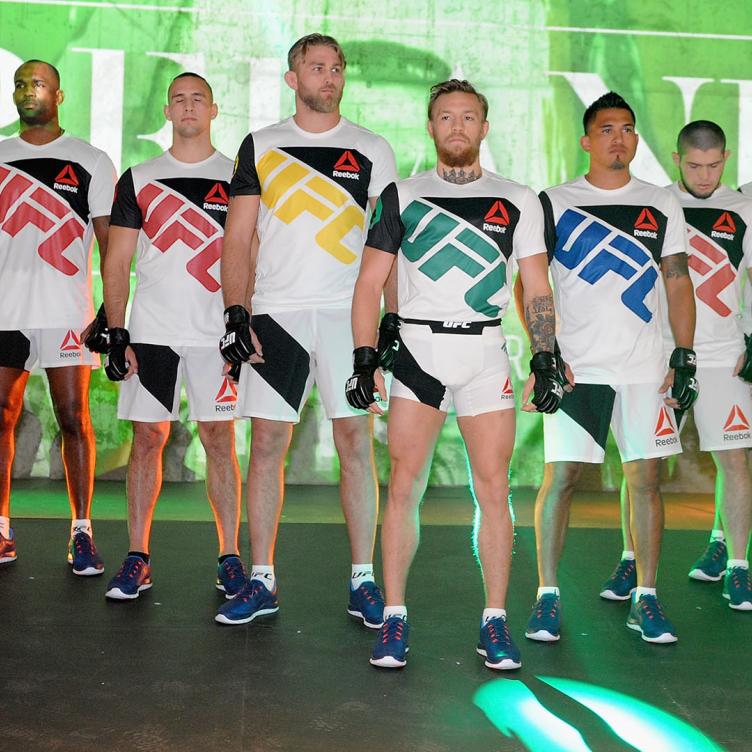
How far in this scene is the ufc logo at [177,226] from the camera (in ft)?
13.5

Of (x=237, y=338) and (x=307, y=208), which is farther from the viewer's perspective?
(x=307, y=208)

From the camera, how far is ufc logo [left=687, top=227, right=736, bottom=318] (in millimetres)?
4340

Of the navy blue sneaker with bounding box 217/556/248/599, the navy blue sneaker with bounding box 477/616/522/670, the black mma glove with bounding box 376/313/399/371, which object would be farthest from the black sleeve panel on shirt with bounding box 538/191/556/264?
the navy blue sneaker with bounding box 217/556/248/599

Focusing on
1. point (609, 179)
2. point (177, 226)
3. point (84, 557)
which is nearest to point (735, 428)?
point (609, 179)

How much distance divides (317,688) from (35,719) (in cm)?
76

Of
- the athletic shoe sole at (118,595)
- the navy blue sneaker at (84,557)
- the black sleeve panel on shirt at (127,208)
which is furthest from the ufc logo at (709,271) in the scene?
the navy blue sneaker at (84,557)

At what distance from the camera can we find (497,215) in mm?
3385

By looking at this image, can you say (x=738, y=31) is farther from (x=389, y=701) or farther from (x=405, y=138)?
(x=389, y=701)

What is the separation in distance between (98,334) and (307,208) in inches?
41.1

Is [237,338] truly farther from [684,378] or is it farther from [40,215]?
[684,378]

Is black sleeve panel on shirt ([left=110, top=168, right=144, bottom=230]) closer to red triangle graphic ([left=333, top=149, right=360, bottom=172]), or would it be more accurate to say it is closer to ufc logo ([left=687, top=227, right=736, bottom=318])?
red triangle graphic ([left=333, top=149, right=360, bottom=172])

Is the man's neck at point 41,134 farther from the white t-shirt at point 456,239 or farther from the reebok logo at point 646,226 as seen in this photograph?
the reebok logo at point 646,226

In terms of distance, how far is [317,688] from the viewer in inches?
119

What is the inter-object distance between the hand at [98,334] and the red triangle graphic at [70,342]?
19 cm
